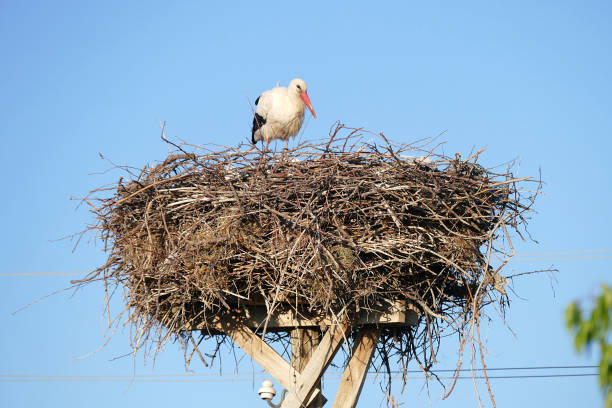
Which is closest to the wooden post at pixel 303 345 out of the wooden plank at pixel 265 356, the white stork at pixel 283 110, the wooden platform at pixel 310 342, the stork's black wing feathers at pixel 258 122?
the wooden platform at pixel 310 342

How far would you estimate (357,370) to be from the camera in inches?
198

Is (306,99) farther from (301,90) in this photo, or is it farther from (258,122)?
(258,122)

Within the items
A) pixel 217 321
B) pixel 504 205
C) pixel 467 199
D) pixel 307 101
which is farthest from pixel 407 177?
pixel 307 101

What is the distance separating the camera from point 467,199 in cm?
518

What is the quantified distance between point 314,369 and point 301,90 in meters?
3.39

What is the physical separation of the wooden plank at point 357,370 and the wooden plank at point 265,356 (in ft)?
0.54

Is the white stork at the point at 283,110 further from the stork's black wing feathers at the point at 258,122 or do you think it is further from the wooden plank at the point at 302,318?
the wooden plank at the point at 302,318

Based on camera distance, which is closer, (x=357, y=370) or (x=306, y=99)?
(x=357, y=370)

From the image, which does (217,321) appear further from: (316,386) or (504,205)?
(504,205)

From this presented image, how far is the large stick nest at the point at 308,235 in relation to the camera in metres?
4.72

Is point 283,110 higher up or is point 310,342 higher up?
point 283,110

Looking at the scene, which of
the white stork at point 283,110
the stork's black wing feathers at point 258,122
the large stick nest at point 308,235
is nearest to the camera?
the large stick nest at point 308,235

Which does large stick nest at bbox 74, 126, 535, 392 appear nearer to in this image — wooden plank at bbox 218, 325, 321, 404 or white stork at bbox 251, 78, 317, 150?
wooden plank at bbox 218, 325, 321, 404

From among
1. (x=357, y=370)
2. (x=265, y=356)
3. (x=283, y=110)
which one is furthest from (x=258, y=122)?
(x=357, y=370)
